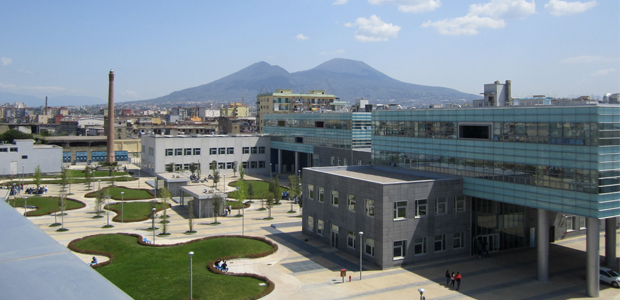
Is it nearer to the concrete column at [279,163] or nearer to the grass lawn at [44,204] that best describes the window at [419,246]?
the grass lawn at [44,204]

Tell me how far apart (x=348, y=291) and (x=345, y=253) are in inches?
331

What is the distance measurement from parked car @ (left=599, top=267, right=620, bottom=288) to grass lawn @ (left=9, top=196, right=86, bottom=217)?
51.4 metres

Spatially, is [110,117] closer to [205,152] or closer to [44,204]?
[205,152]

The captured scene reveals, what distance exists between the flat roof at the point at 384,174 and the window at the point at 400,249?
460 centimetres

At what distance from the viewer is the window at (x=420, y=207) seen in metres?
34.1

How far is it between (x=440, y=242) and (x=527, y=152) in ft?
28.8

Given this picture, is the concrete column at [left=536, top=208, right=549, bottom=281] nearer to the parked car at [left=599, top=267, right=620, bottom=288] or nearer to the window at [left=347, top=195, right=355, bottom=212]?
the parked car at [left=599, top=267, right=620, bottom=288]

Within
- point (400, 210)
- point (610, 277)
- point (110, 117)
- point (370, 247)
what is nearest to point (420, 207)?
point (400, 210)

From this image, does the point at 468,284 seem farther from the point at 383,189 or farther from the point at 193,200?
the point at 193,200

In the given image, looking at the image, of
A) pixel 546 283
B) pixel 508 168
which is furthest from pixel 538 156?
pixel 546 283

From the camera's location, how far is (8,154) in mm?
81875

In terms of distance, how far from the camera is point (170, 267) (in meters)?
32.4

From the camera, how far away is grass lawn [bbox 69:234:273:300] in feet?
91.1

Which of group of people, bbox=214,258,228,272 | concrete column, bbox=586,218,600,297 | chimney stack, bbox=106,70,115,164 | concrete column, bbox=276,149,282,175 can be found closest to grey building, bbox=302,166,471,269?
group of people, bbox=214,258,228,272
